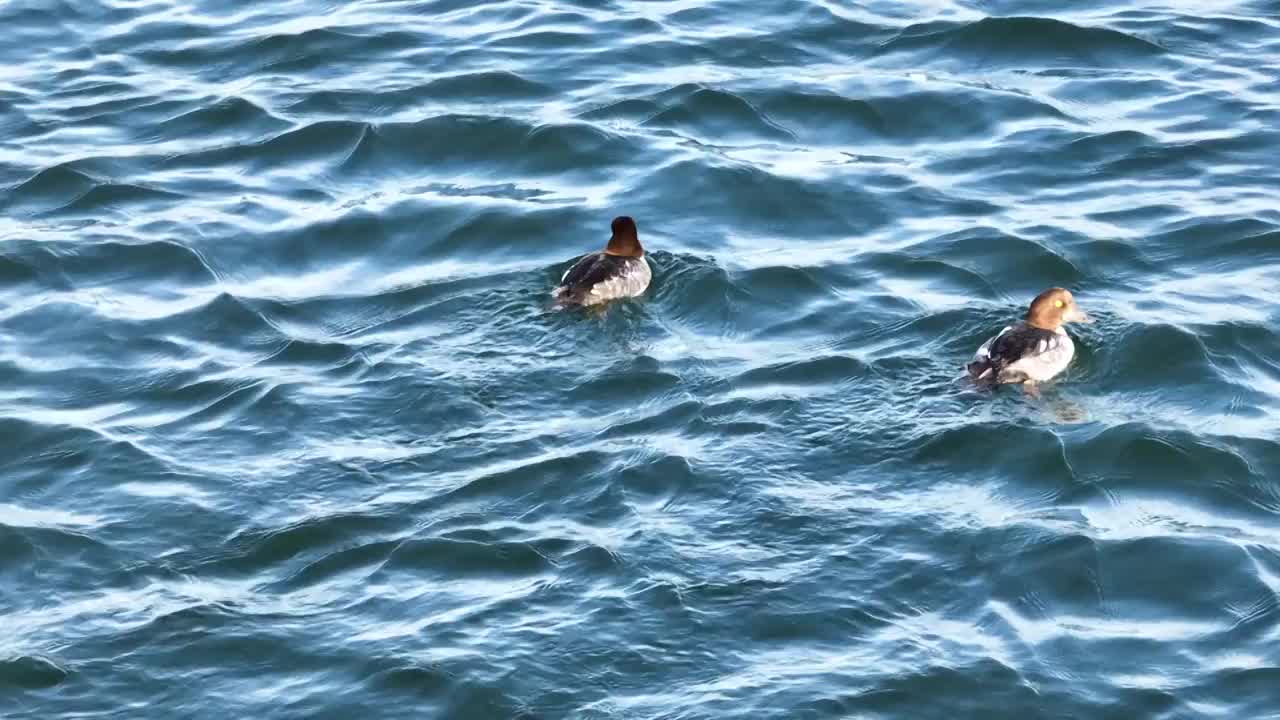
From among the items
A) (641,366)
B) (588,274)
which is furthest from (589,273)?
(641,366)

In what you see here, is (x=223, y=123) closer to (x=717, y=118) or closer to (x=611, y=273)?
(x=717, y=118)

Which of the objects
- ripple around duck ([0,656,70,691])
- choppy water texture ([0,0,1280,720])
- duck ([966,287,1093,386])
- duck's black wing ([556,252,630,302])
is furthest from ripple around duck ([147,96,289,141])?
ripple around duck ([0,656,70,691])

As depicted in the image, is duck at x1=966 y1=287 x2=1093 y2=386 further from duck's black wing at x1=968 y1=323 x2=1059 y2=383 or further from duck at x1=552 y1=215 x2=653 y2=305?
duck at x1=552 y1=215 x2=653 y2=305

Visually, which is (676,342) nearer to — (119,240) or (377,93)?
(119,240)

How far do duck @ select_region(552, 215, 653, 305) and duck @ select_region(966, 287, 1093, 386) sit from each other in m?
2.58

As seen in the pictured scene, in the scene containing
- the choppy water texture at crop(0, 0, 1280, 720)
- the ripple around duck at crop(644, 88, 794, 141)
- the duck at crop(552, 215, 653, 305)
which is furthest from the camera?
the ripple around duck at crop(644, 88, 794, 141)

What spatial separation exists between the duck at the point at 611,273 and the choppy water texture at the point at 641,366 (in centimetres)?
19

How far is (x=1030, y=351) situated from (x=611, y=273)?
3072 mm

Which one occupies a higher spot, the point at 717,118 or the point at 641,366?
the point at 717,118

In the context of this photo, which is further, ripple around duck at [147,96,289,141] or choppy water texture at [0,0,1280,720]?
ripple around duck at [147,96,289,141]

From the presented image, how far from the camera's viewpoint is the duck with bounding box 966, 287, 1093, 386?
13172 millimetres

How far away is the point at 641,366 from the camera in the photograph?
44.5 feet

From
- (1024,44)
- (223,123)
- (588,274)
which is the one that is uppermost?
(1024,44)

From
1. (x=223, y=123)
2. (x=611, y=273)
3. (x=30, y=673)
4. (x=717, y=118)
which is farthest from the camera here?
(x=223, y=123)
